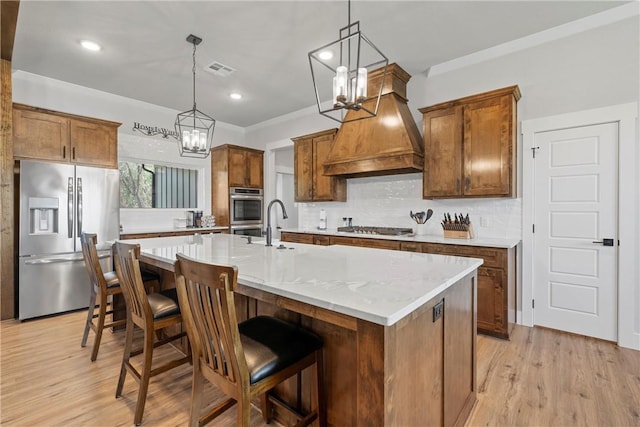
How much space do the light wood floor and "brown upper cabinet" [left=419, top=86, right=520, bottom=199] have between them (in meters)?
1.58

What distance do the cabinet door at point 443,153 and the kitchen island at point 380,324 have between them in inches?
69.9

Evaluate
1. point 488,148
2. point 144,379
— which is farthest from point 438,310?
point 488,148

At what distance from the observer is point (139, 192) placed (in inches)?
201

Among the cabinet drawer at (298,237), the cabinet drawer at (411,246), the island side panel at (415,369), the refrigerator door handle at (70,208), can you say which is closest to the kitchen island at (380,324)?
the island side panel at (415,369)

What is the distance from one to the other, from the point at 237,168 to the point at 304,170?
1457mm

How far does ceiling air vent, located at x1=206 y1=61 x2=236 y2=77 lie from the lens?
12.2ft

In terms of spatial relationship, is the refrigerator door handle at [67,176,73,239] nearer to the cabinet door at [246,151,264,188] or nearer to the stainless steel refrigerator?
the stainless steel refrigerator

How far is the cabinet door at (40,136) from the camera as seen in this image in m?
3.49

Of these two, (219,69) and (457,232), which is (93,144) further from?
(457,232)

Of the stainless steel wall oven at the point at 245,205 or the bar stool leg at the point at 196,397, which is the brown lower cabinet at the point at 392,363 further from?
the stainless steel wall oven at the point at 245,205

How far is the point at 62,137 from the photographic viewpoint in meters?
3.75

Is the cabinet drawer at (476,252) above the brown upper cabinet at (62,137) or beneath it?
beneath

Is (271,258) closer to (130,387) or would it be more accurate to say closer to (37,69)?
(130,387)

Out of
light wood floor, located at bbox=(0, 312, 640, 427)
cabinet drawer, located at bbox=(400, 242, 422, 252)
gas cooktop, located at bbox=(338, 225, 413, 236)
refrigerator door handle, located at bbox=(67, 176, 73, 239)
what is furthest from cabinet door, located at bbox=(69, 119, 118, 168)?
cabinet drawer, located at bbox=(400, 242, 422, 252)
